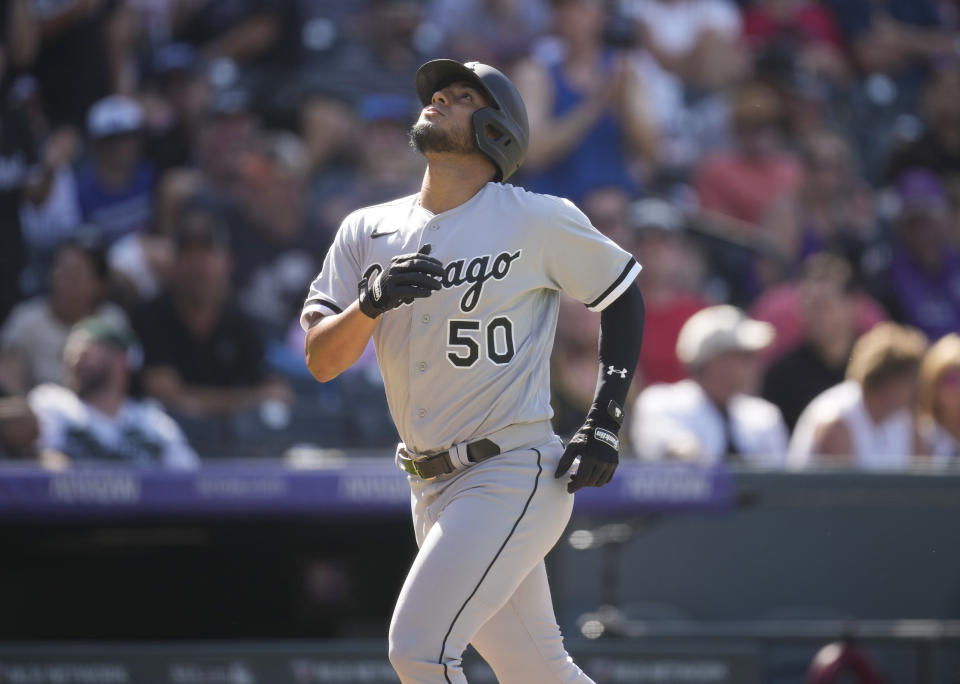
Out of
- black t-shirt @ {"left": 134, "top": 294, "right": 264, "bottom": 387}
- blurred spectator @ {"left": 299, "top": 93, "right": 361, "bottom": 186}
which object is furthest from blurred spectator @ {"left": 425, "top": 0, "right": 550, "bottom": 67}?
black t-shirt @ {"left": 134, "top": 294, "right": 264, "bottom": 387}

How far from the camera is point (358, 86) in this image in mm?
8883

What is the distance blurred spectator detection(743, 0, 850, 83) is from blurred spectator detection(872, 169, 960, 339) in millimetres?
1755

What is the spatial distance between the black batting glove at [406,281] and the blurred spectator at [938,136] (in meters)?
7.24

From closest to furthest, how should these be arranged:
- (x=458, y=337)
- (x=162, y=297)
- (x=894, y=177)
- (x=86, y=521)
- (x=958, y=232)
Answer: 1. (x=458, y=337)
2. (x=86, y=521)
3. (x=162, y=297)
4. (x=958, y=232)
5. (x=894, y=177)

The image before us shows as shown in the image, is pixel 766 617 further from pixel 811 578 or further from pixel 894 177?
pixel 894 177

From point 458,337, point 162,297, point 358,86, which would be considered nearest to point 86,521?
point 162,297

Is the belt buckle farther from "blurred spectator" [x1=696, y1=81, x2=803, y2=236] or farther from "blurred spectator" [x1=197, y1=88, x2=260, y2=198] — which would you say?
"blurred spectator" [x1=696, y1=81, x2=803, y2=236]

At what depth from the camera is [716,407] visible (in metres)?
5.95

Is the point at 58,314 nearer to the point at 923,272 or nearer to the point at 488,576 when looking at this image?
the point at 488,576

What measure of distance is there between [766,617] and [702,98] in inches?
199

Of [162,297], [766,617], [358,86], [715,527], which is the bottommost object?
[766,617]

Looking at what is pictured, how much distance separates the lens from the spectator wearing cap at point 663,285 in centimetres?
702

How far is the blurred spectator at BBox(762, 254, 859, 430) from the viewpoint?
6.71m

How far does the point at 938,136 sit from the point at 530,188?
3.51m
